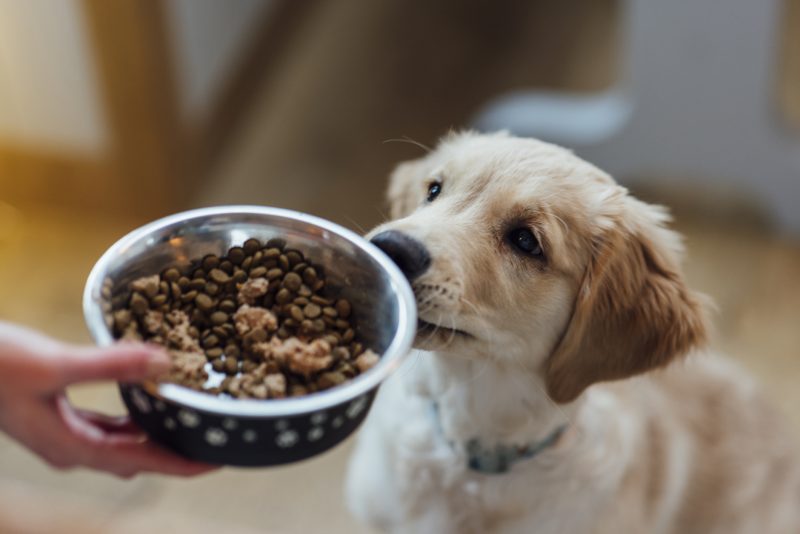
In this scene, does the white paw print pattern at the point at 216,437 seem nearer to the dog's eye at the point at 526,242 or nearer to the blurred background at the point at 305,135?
the dog's eye at the point at 526,242

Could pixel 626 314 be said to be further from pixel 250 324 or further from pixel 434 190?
pixel 250 324

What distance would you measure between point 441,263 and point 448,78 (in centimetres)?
191

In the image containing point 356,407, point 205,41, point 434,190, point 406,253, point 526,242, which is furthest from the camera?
point 205,41

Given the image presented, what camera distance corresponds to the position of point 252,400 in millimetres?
1076

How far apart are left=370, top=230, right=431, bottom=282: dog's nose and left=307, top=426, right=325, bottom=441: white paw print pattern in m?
0.25

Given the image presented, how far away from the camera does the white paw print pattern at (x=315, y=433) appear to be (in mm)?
1061

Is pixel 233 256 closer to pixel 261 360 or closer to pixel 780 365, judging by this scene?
Answer: pixel 261 360

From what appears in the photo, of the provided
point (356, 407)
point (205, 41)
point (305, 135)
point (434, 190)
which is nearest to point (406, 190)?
point (434, 190)

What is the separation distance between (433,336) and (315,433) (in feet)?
0.87

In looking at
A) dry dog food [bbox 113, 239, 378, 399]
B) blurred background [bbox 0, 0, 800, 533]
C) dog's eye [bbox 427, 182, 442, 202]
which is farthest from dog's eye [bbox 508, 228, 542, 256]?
blurred background [bbox 0, 0, 800, 533]

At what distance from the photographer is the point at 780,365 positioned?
2447 millimetres

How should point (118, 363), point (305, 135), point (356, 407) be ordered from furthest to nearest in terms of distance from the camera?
point (305, 135), point (356, 407), point (118, 363)

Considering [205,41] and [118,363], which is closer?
[118,363]

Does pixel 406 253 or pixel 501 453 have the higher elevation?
pixel 406 253
